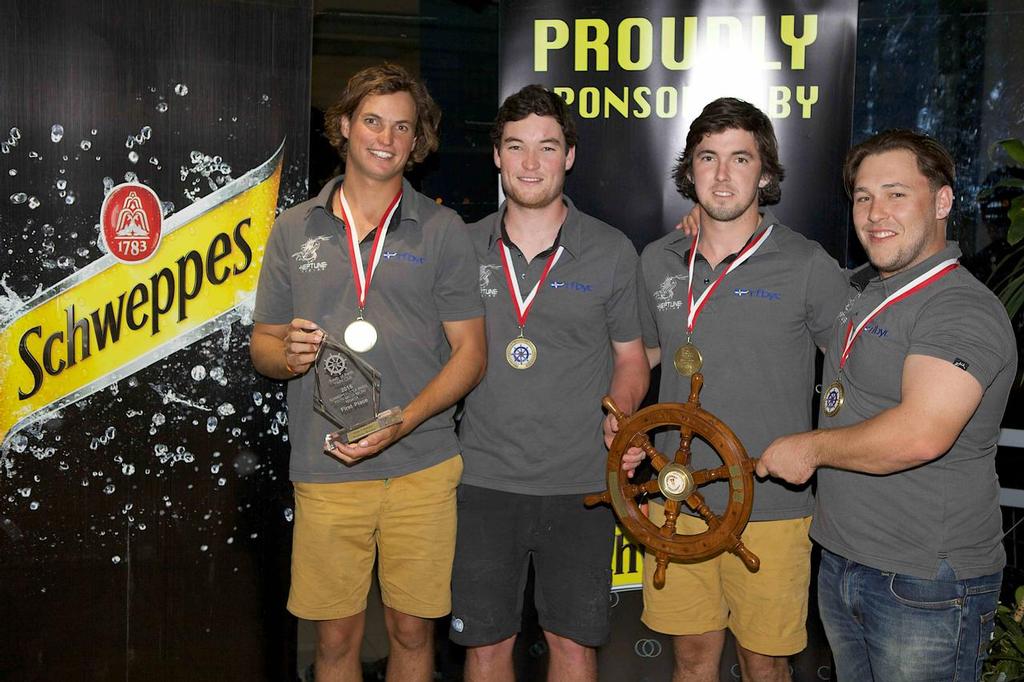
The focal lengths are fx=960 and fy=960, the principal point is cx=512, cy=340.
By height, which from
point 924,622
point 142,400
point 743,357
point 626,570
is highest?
point 743,357

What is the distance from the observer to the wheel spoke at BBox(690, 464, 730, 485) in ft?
8.19

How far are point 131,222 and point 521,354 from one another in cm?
140

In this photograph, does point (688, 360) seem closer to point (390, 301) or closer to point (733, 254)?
point (733, 254)

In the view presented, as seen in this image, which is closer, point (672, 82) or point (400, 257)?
point (400, 257)

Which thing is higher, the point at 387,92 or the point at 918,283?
the point at 387,92

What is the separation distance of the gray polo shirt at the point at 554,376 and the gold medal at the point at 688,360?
0.24m

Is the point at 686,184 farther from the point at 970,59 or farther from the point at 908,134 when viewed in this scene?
the point at 970,59

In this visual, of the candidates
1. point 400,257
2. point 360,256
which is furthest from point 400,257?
point 360,256

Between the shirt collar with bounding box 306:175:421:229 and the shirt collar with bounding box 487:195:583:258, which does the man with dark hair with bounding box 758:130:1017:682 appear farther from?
the shirt collar with bounding box 306:175:421:229

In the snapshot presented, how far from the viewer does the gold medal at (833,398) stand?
2.36m

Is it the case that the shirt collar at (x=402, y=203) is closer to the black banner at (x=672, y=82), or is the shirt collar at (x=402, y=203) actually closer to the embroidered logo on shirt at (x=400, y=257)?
the embroidered logo on shirt at (x=400, y=257)

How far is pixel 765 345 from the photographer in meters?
2.80

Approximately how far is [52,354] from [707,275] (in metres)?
2.15

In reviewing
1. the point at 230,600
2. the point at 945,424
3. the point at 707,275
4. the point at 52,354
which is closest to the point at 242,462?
the point at 230,600
